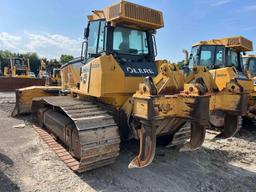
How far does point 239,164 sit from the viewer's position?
562 cm

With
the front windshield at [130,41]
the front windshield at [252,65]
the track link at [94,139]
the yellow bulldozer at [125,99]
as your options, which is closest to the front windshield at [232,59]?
the front windshield at [252,65]

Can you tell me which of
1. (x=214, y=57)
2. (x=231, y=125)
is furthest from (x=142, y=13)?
(x=214, y=57)

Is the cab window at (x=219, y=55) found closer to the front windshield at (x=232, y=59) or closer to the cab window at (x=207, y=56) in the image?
the cab window at (x=207, y=56)

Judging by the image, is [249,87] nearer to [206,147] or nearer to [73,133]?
[206,147]

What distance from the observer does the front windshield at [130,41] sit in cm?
527

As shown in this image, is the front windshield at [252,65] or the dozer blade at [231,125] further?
the front windshield at [252,65]

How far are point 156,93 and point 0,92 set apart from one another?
18136 mm

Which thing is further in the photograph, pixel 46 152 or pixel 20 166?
pixel 46 152

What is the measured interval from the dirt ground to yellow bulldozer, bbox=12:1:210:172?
0.29 metres

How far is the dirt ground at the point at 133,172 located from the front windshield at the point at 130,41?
2071 millimetres

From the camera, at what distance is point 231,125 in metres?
5.07

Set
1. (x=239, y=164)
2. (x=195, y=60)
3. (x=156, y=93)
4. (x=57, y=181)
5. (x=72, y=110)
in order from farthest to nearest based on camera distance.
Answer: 1. (x=195, y=60)
2. (x=239, y=164)
3. (x=72, y=110)
4. (x=57, y=181)
5. (x=156, y=93)

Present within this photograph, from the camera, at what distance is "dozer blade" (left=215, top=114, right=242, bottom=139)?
5.00 m

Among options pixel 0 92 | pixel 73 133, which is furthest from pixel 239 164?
pixel 0 92
